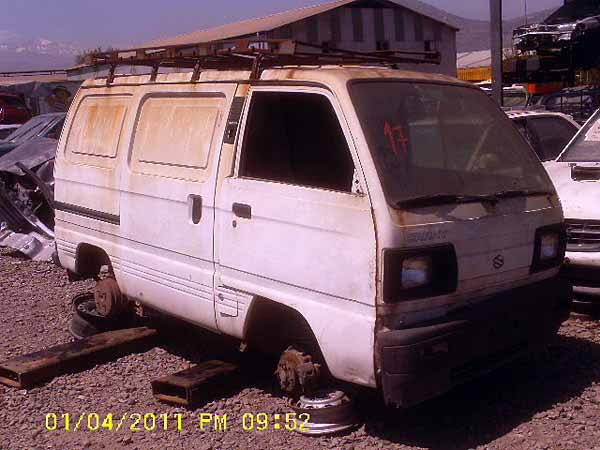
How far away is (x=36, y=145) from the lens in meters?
11.6

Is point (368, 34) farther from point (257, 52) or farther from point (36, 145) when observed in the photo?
point (257, 52)

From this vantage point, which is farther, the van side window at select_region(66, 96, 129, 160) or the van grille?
the van grille

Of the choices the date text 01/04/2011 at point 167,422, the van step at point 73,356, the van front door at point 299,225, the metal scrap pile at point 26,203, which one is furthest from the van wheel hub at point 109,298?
the metal scrap pile at point 26,203

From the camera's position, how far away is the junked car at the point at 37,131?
13970 millimetres

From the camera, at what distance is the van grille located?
19.9 feet

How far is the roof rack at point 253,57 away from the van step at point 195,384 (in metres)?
1.86

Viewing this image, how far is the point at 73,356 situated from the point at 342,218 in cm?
254

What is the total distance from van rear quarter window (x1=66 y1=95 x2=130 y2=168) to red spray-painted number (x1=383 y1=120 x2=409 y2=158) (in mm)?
2295

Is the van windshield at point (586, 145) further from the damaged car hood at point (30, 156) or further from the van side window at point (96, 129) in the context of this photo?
the damaged car hood at point (30, 156)

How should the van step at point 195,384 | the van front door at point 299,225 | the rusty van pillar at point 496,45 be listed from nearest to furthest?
1. the van front door at point 299,225
2. the van step at point 195,384
3. the rusty van pillar at point 496,45

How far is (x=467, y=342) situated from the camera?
165 inches

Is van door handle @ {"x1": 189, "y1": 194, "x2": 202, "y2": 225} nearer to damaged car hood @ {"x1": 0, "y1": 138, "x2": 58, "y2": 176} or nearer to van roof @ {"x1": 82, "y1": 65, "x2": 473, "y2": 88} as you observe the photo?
van roof @ {"x1": 82, "y1": 65, "x2": 473, "y2": 88}

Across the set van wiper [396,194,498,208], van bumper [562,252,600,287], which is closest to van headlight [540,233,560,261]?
van wiper [396,194,498,208]

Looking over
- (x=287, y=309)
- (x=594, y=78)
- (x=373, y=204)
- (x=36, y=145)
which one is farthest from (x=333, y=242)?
(x=594, y=78)
